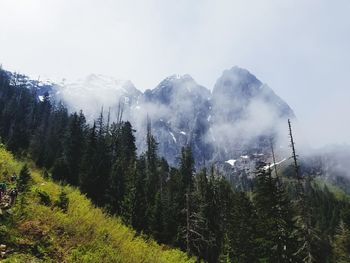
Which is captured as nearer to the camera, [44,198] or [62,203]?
[44,198]

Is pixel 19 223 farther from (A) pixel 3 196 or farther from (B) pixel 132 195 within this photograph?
(B) pixel 132 195

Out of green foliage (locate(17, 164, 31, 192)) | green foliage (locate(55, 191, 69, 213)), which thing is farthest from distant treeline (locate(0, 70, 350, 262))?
green foliage (locate(17, 164, 31, 192))

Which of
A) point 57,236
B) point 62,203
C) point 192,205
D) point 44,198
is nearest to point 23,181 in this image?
point 44,198

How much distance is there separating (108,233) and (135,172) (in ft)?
137

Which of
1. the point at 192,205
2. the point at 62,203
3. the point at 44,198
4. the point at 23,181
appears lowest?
the point at 62,203

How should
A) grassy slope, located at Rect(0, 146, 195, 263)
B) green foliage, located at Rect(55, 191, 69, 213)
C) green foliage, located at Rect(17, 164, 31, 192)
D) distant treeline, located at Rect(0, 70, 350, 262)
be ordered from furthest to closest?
distant treeline, located at Rect(0, 70, 350, 262), green foliage, located at Rect(55, 191, 69, 213), green foliage, located at Rect(17, 164, 31, 192), grassy slope, located at Rect(0, 146, 195, 263)

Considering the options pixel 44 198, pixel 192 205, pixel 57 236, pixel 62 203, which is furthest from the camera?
pixel 192 205

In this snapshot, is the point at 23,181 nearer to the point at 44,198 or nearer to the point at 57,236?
the point at 44,198

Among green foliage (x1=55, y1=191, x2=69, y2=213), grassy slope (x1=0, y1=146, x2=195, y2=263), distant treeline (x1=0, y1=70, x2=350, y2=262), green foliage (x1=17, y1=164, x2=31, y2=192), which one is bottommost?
grassy slope (x1=0, y1=146, x2=195, y2=263)

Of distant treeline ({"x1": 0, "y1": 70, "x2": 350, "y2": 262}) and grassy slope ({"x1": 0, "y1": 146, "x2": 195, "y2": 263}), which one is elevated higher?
distant treeline ({"x1": 0, "y1": 70, "x2": 350, "y2": 262})

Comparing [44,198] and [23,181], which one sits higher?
[23,181]

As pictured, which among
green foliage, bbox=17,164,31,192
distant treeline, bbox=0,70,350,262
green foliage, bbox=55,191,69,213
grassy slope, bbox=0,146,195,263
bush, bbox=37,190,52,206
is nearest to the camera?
grassy slope, bbox=0,146,195,263

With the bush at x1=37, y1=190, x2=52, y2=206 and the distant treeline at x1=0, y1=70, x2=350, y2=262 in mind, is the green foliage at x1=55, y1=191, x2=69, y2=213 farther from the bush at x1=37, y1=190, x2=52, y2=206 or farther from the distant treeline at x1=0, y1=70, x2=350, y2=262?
the distant treeline at x1=0, y1=70, x2=350, y2=262

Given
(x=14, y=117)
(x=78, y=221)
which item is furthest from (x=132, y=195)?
(x=14, y=117)
